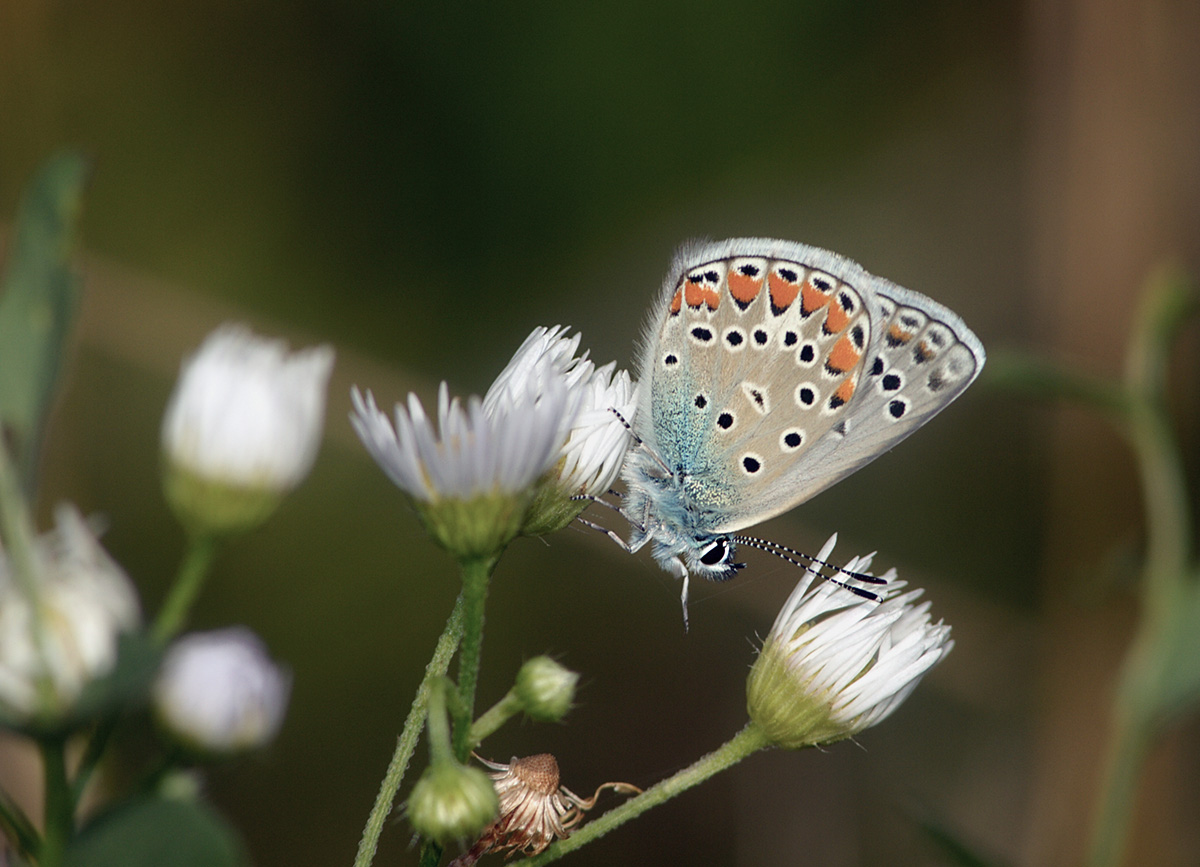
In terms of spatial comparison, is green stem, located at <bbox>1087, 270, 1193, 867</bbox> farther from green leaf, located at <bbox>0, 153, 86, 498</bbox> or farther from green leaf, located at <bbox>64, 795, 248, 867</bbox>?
green leaf, located at <bbox>0, 153, 86, 498</bbox>

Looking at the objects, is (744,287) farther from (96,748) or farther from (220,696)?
(96,748)

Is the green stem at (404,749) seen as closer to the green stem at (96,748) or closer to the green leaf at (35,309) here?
the green stem at (96,748)

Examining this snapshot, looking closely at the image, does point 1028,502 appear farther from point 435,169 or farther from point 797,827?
point 435,169

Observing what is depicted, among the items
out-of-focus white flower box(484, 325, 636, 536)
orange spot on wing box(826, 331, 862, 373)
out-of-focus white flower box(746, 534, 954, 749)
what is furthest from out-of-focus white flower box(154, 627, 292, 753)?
orange spot on wing box(826, 331, 862, 373)

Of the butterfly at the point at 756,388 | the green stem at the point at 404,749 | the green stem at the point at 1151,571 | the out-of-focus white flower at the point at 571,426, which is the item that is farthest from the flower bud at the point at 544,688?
the green stem at the point at 1151,571

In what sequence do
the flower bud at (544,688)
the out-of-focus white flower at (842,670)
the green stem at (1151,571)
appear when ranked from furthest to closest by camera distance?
the green stem at (1151,571) → the out-of-focus white flower at (842,670) → the flower bud at (544,688)

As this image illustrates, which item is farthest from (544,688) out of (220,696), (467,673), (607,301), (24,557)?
(607,301)
